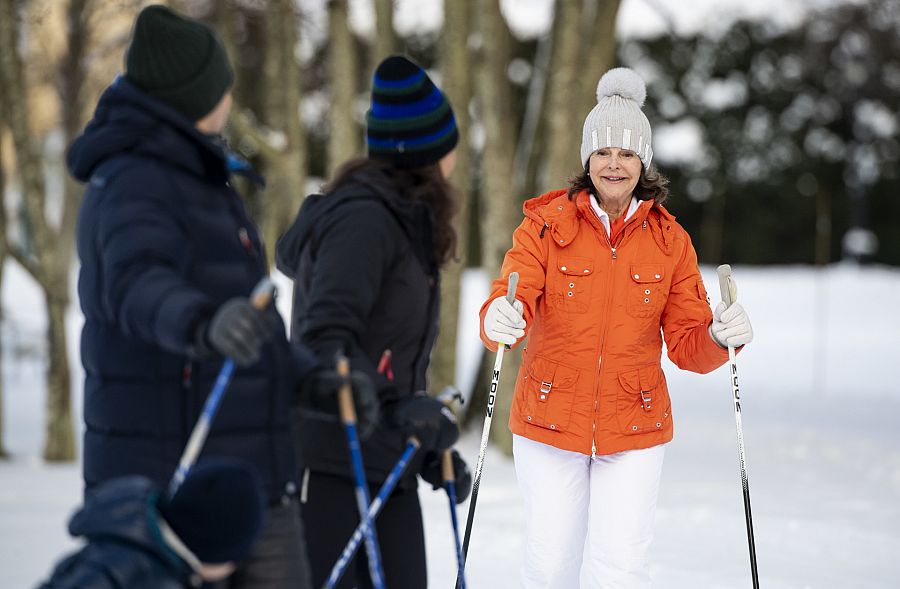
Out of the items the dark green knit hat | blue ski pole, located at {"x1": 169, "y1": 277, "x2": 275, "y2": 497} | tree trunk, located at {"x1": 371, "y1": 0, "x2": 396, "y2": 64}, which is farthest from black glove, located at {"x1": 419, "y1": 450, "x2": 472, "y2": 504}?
tree trunk, located at {"x1": 371, "y1": 0, "x2": 396, "y2": 64}

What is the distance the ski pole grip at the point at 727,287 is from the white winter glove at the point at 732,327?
0.07ft

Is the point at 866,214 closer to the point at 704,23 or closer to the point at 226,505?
the point at 704,23

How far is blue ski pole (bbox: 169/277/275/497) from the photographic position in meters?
2.11

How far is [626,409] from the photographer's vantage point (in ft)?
11.0

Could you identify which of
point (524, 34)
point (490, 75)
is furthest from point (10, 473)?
point (524, 34)

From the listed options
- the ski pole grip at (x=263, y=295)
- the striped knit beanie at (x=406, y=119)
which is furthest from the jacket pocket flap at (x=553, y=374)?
the ski pole grip at (x=263, y=295)

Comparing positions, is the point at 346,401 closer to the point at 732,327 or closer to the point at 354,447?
the point at 354,447

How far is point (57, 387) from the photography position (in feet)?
32.5

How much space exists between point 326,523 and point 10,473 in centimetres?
665

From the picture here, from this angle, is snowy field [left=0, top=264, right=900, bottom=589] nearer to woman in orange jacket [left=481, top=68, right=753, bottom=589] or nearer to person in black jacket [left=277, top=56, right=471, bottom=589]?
woman in orange jacket [left=481, top=68, right=753, bottom=589]

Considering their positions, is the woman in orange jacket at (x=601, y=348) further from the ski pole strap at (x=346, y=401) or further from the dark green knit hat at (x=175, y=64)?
the dark green knit hat at (x=175, y=64)

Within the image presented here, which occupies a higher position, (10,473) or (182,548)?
(182,548)

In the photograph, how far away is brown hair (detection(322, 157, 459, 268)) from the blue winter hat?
1071 millimetres

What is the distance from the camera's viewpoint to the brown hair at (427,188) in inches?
117
